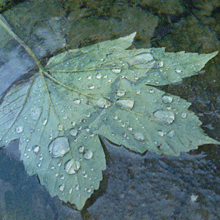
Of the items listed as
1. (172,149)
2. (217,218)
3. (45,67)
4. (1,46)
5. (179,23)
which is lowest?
(217,218)

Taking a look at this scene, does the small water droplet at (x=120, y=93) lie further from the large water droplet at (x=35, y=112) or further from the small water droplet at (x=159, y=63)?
the large water droplet at (x=35, y=112)

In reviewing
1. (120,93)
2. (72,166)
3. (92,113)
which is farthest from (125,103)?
(72,166)

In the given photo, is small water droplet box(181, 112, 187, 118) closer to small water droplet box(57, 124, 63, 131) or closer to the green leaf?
the green leaf

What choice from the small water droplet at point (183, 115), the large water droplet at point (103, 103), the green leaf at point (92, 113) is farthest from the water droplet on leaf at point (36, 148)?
the small water droplet at point (183, 115)

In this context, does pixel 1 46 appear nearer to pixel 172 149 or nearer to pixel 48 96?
pixel 48 96

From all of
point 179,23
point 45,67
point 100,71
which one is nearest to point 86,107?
point 100,71

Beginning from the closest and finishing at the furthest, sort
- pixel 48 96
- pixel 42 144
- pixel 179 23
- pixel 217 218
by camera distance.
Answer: pixel 217 218 < pixel 42 144 < pixel 48 96 < pixel 179 23

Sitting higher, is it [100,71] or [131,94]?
[100,71]
